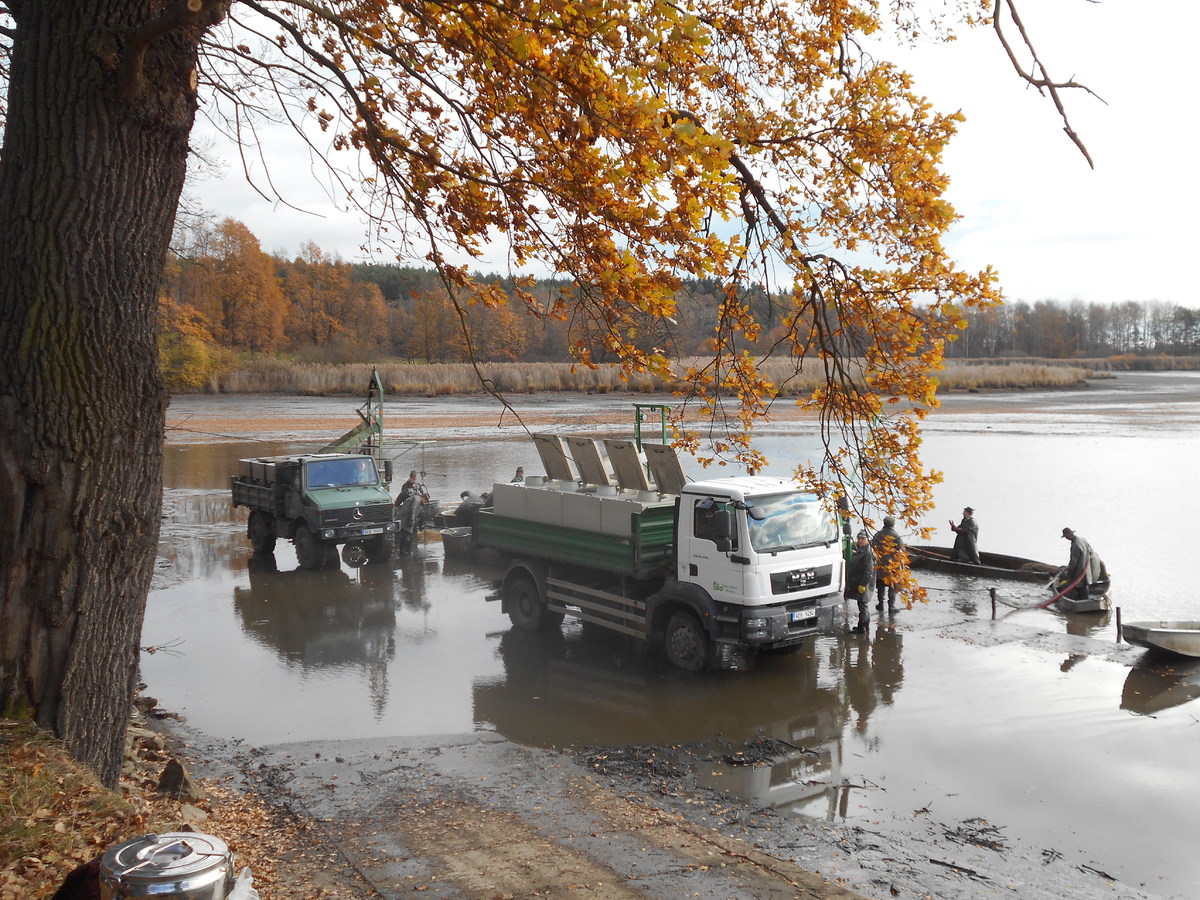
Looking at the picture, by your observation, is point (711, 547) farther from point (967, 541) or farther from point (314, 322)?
point (314, 322)

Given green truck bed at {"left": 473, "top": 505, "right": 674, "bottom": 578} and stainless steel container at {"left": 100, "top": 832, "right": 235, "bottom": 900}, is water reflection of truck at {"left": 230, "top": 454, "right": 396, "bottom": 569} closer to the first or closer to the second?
A: green truck bed at {"left": 473, "top": 505, "right": 674, "bottom": 578}

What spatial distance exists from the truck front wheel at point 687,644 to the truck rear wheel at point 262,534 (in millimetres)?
10133

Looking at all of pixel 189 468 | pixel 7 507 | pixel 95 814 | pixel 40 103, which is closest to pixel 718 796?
pixel 95 814

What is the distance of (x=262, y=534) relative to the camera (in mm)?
18703

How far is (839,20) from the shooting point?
7.56 meters

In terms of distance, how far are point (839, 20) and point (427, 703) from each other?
7.92 meters

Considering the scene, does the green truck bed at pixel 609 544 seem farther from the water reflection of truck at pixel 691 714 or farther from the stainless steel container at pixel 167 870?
the stainless steel container at pixel 167 870

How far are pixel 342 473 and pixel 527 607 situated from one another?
657cm

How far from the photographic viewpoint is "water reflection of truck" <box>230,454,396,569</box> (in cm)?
1753

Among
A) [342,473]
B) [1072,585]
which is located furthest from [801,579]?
[342,473]

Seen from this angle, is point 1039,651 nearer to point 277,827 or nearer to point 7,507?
point 277,827

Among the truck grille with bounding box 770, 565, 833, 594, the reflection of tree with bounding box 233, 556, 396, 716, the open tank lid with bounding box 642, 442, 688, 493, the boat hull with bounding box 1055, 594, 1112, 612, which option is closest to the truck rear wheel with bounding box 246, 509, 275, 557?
the reflection of tree with bounding box 233, 556, 396, 716

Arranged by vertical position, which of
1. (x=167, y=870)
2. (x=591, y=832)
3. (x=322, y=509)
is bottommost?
(x=591, y=832)

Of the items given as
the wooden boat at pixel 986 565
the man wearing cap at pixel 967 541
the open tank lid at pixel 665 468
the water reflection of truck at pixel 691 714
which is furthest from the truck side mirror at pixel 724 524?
the man wearing cap at pixel 967 541
